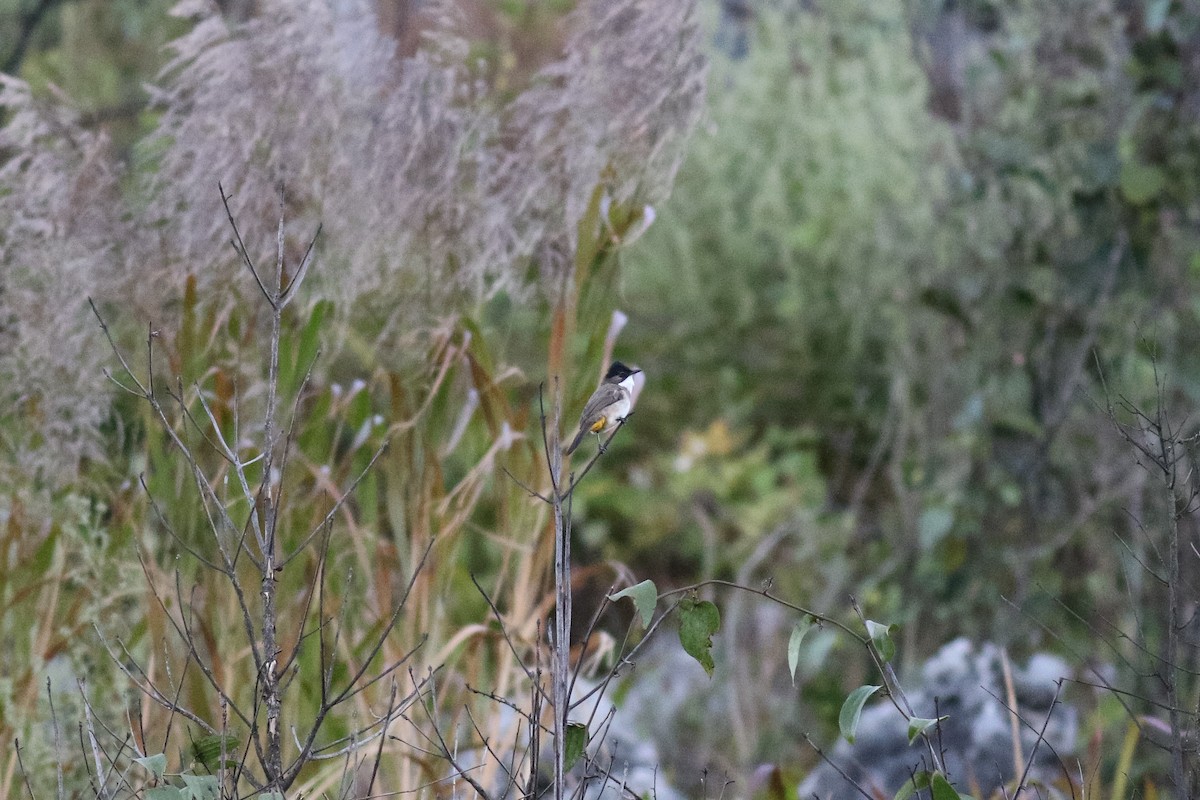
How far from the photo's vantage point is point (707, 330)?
18.7 feet

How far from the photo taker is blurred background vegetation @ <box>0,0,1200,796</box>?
220 cm

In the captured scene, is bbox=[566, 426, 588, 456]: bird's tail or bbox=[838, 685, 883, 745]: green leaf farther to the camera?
bbox=[566, 426, 588, 456]: bird's tail

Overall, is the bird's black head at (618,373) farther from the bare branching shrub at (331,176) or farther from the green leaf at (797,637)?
the green leaf at (797,637)

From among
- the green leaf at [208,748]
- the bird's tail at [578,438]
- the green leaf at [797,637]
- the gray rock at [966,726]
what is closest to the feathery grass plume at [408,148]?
the bird's tail at [578,438]

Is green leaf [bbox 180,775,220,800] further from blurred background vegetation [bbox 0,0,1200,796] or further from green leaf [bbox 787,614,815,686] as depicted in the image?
green leaf [bbox 787,614,815,686]

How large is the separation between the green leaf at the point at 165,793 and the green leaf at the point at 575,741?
42 centimetres

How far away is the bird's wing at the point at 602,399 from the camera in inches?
72.9

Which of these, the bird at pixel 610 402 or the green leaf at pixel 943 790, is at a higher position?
the bird at pixel 610 402

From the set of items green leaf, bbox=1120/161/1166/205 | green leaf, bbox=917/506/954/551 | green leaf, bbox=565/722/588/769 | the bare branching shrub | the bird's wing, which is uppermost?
the bare branching shrub

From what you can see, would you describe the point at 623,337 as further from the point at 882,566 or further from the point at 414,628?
the point at 414,628

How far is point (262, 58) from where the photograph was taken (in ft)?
7.30

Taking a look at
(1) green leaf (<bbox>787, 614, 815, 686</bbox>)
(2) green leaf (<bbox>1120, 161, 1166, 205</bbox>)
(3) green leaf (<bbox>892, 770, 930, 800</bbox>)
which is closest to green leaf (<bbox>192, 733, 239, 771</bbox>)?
(1) green leaf (<bbox>787, 614, 815, 686</bbox>)

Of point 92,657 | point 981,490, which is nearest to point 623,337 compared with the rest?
point 981,490

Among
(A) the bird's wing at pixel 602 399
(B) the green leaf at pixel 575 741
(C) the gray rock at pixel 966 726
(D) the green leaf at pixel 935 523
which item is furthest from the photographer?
(D) the green leaf at pixel 935 523
